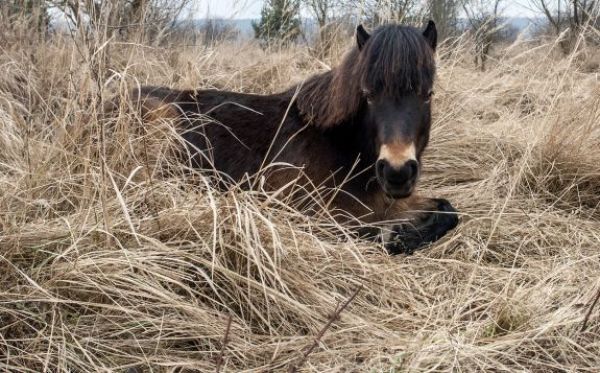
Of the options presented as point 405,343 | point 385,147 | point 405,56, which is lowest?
point 405,343

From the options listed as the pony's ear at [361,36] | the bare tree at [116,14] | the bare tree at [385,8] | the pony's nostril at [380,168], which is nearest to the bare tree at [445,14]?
the bare tree at [385,8]

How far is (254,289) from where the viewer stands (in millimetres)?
1967

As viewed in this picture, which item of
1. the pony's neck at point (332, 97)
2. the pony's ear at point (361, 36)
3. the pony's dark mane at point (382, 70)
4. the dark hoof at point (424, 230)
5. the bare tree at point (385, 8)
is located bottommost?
the dark hoof at point (424, 230)

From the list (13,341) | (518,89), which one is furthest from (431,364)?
(518,89)

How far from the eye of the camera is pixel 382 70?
2.46 metres

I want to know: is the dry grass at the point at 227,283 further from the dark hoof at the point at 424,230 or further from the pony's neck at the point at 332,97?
the pony's neck at the point at 332,97

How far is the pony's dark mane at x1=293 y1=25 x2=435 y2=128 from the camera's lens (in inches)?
96.0

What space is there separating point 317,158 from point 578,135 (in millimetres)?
1548

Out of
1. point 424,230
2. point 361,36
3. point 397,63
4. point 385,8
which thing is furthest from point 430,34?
point 385,8

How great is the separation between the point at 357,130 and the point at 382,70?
0.40 m

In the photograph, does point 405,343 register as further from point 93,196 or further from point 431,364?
point 93,196

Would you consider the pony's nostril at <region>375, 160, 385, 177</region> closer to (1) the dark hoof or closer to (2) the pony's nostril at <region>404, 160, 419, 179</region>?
(2) the pony's nostril at <region>404, 160, 419, 179</region>

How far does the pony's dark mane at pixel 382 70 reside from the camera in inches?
96.0

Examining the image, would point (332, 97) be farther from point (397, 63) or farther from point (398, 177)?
point (398, 177)
